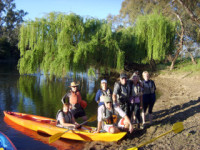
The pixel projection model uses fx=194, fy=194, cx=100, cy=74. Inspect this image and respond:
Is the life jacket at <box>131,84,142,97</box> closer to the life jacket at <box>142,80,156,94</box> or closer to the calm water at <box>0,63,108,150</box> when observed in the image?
the life jacket at <box>142,80,156,94</box>

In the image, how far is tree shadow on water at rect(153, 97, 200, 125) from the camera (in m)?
6.53

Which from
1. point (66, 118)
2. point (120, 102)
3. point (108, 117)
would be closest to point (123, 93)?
point (120, 102)

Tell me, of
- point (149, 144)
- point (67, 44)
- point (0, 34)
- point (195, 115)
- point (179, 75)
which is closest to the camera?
point (149, 144)

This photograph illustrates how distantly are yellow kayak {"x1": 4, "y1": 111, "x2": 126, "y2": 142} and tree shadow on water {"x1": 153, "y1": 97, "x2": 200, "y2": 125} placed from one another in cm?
188

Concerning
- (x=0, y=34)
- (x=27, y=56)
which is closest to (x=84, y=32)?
(x=27, y=56)

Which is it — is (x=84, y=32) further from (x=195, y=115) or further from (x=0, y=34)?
(x=0, y=34)

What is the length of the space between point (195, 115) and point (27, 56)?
1264 centimetres

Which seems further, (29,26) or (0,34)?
(0,34)

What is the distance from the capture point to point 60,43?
14555 mm

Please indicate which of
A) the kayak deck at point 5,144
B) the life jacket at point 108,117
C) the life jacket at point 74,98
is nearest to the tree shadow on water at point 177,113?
the life jacket at point 108,117

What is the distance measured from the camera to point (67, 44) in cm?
1475

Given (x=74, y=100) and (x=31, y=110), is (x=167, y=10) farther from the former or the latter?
(x=74, y=100)

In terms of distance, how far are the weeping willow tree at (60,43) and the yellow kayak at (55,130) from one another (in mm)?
7316

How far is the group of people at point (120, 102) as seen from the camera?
17.0ft
